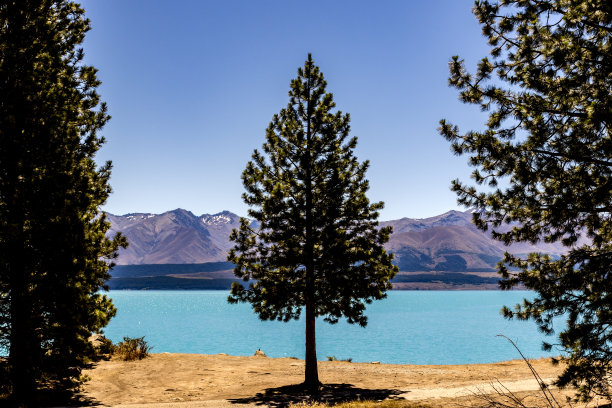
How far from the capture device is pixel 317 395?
16.4 metres

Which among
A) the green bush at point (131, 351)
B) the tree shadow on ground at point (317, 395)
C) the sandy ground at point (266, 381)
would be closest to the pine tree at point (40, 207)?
the sandy ground at point (266, 381)

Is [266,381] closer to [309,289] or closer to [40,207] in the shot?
[309,289]

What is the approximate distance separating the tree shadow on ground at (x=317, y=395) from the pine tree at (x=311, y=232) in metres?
0.83

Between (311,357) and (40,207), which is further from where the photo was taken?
(311,357)

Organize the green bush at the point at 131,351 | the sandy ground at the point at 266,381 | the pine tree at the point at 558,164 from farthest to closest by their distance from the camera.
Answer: the green bush at the point at 131,351
the sandy ground at the point at 266,381
the pine tree at the point at 558,164

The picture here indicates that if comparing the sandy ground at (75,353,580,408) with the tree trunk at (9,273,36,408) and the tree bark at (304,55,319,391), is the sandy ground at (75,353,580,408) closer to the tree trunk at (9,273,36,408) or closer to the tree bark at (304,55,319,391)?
the tree bark at (304,55,319,391)

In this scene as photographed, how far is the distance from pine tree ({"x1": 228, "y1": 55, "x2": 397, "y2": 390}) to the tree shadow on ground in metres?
0.83

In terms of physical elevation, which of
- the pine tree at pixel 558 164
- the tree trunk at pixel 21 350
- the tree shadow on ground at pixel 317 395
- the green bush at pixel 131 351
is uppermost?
the pine tree at pixel 558 164

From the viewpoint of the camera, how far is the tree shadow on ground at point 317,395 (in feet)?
49.1

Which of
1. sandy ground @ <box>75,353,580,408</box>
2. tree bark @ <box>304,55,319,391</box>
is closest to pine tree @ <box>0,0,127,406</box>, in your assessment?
sandy ground @ <box>75,353,580,408</box>

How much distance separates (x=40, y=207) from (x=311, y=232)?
34.9ft

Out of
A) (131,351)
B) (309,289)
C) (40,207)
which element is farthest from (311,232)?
(131,351)

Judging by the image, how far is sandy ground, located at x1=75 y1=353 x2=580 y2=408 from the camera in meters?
15.5

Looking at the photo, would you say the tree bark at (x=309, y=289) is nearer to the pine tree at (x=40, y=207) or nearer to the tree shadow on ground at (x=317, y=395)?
the tree shadow on ground at (x=317, y=395)
